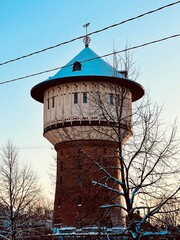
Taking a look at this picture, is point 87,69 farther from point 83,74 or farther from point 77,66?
point 83,74

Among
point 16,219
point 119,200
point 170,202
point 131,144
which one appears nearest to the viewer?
point 170,202

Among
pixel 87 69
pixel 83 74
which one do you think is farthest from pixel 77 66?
pixel 83 74

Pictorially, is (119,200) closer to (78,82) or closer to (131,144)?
(78,82)

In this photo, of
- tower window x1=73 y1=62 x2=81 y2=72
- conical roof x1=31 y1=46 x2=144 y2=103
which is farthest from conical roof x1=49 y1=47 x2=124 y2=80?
tower window x1=73 y1=62 x2=81 y2=72

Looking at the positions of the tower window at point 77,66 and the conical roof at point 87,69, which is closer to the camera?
the conical roof at point 87,69

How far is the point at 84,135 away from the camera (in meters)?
23.5

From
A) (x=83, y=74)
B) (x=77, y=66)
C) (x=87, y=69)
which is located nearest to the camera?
(x=83, y=74)

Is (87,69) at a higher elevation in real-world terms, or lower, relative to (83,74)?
higher

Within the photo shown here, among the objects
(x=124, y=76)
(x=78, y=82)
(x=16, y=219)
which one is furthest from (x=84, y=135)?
(x=124, y=76)

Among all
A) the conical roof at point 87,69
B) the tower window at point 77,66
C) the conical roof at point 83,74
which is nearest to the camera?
the conical roof at point 83,74

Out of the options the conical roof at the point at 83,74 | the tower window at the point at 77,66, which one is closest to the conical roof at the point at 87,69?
the conical roof at the point at 83,74

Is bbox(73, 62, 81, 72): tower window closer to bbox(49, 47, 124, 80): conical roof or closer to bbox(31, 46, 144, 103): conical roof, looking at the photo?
bbox(31, 46, 144, 103): conical roof

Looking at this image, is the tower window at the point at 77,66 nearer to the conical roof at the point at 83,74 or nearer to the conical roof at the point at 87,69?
the conical roof at the point at 83,74

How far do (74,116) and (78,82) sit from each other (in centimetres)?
195
